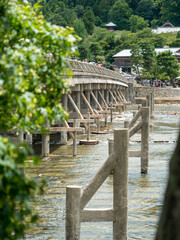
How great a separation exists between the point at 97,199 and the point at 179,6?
134743 mm

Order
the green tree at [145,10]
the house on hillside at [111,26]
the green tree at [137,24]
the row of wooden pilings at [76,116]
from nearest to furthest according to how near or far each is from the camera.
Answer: the row of wooden pilings at [76,116] < the green tree at [137,24] < the house on hillside at [111,26] < the green tree at [145,10]

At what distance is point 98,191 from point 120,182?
495cm

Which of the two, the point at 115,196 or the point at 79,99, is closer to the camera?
the point at 115,196

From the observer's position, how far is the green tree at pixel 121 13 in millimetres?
138875

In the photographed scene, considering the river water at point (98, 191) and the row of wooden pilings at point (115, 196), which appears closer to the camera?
the row of wooden pilings at point (115, 196)

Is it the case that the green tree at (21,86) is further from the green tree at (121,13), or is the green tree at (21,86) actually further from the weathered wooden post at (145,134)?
the green tree at (121,13)

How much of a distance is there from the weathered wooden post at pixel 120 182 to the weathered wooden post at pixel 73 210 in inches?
20.3

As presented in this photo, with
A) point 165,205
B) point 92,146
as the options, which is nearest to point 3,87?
point 165,205

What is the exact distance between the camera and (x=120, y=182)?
6.95 meters

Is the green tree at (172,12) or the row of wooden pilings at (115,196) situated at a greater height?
the green tree at (172,12)

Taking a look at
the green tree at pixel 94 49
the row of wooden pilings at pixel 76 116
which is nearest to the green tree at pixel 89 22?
the green tree at pixel 94 49

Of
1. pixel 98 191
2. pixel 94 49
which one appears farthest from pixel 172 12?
pixel 98 191

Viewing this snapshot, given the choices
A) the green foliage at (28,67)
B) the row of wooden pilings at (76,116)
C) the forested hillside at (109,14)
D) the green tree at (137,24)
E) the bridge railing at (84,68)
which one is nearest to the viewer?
the green foliage at (28,67)

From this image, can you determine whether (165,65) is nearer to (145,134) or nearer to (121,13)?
(145,134)
